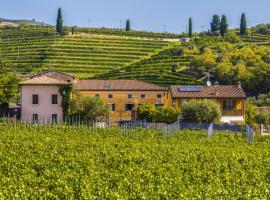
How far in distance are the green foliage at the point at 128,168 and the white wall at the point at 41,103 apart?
13.5 metres

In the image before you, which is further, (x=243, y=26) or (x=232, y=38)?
(x=243, y=26)

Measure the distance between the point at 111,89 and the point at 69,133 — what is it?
17989 millimetres

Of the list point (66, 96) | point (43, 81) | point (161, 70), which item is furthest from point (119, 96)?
point (161, 70)

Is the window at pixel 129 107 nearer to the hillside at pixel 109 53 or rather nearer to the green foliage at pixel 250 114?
the green foliage at pixel 250 114

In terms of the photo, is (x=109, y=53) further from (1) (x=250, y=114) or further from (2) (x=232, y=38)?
(1) (x=250, y=114)

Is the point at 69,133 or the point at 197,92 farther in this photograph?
the point at 197,92

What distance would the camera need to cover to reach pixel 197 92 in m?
66.0

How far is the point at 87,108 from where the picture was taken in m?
57.8

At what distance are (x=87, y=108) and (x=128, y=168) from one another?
104 ft

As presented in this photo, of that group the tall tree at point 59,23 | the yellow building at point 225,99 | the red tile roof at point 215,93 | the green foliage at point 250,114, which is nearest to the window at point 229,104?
the yellow building at point 225,99

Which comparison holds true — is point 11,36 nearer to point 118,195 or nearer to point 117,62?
point 117,62

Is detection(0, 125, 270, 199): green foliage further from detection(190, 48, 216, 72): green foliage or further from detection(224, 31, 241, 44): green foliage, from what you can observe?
detection(224, 31, 241, 44): green foliage

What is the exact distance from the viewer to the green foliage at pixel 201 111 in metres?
59.3

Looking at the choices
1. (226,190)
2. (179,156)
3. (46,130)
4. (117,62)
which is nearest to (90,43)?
(117,62)
